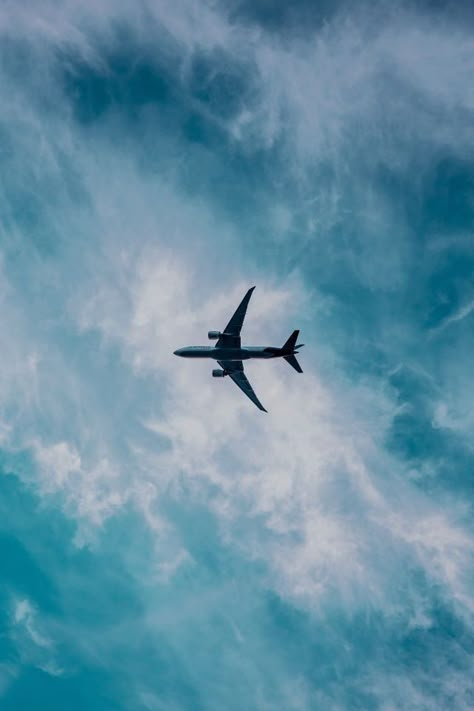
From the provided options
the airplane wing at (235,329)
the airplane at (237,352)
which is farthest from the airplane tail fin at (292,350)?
the airplane wing at (235,329)

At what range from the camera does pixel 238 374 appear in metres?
90.7

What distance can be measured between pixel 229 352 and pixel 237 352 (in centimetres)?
145

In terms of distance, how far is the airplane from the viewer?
84.1 metres

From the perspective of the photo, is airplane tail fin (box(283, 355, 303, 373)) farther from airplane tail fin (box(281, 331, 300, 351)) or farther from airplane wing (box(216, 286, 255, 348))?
airplane wing (box(216, 286, 255, 348))

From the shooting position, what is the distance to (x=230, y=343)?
8775 cm

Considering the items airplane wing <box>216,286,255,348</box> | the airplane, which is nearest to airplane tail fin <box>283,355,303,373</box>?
the airplane

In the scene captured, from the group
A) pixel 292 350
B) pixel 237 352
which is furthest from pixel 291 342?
pixel 237 352

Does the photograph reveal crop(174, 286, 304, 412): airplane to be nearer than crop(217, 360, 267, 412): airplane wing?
Yes

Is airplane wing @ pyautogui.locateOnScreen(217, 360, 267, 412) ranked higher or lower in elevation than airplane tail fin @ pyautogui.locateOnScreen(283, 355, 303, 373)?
lower

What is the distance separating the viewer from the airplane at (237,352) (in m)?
84.1

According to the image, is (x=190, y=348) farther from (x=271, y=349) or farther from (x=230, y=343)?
(x=271, y=349)

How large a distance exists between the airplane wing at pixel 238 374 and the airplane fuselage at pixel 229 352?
1.73 meters

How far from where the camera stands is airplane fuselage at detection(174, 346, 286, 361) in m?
84.9

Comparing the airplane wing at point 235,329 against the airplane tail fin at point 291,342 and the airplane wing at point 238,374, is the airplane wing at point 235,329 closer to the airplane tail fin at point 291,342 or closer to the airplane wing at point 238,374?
the airplane wing at point 238,374
